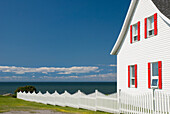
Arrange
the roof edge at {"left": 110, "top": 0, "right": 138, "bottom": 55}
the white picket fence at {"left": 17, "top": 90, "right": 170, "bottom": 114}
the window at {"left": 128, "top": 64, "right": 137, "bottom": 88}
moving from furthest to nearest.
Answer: the roof edge at {"left": 110, "top": 0, "right": 138, "bottom": 55} → the window at {"left": 128, "top": 64, "right": 137, "bottom": 88} → the white picket fence at {"left": 17, "top": 90, "right": 170, "bottom": 114}

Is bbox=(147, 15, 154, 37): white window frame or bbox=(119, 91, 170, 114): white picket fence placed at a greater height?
bbox=(147, 15, 154, 37): white window frame

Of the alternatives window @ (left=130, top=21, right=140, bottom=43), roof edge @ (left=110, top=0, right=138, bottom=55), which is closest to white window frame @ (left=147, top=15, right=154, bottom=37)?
window @ (left=130, top=21, right=140, bottom=43)

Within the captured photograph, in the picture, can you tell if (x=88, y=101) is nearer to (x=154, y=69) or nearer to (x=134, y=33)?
(x=154, y=69)

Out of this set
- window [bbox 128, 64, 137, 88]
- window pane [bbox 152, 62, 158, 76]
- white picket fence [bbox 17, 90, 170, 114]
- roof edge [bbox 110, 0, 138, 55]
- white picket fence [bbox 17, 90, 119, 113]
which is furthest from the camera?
roof edge [bbox 110, 0, 138, 55]

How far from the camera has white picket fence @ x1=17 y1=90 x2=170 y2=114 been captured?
12.9m

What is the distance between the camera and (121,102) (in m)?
15.4

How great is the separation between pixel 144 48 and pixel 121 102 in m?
5.51

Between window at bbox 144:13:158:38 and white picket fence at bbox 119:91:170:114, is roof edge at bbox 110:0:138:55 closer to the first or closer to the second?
window at bbox 144:13:158:38

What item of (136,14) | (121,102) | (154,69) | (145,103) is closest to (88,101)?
(121,102)

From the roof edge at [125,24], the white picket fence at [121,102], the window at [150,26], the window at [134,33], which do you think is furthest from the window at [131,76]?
the white picket fence at [121,102]

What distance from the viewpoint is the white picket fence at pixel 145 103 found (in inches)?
493

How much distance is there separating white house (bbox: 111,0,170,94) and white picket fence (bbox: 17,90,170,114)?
1076 mm

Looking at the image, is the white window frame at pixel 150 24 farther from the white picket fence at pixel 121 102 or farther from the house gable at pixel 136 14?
the white picket fence at pixel 121 102

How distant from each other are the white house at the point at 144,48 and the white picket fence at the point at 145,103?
0.91 metres
